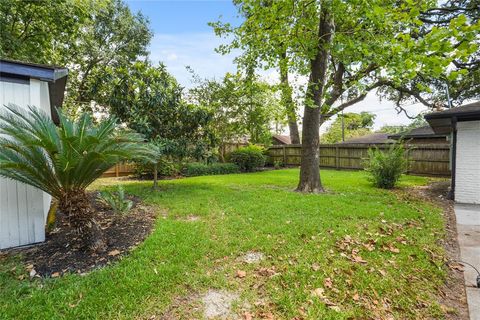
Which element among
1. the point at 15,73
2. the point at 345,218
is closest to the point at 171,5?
the point at 15,73

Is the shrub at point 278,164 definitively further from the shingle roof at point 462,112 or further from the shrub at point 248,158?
the shingle roof at point 462,112

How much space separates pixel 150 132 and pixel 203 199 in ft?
8.83

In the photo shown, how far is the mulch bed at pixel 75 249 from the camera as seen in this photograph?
3.00m

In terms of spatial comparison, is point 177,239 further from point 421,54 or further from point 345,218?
point 421,54

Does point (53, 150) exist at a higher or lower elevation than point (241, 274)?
higher

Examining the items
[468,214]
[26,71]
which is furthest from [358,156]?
[26,71]

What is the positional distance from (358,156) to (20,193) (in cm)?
1507

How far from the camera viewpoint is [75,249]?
3410 millimetres

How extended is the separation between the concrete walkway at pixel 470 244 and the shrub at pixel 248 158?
9359 mm

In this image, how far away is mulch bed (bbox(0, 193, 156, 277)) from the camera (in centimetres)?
300

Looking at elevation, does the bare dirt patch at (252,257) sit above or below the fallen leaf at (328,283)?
above

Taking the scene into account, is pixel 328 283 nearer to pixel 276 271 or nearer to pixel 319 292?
pixel 319 292

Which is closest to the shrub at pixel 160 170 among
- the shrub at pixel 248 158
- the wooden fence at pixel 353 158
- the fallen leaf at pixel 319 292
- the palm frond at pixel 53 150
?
the wooden fence at pixel 353 158

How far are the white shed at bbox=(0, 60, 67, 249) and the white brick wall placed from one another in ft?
30.5
